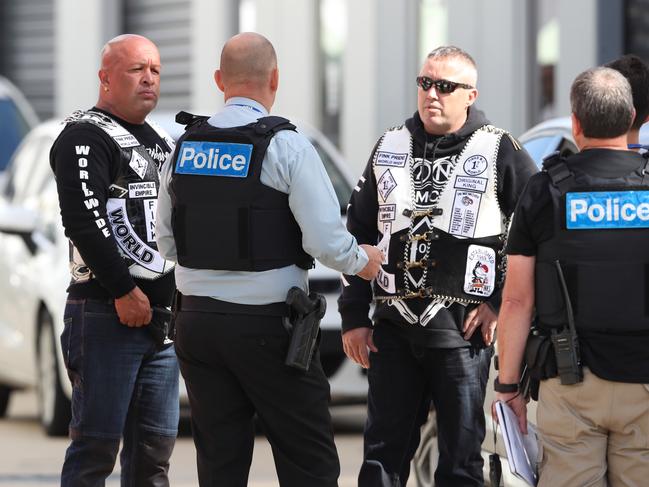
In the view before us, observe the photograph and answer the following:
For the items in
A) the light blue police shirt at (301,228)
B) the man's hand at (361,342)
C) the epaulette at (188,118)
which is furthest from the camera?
the man's hand at (361,342)

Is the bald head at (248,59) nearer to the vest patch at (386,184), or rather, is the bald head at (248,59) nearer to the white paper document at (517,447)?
the vest patch at (386,184)

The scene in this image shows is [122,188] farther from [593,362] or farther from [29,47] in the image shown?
[29,47]

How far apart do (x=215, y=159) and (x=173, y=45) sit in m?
12.5

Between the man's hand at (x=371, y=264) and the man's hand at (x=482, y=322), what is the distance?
20.6 inches

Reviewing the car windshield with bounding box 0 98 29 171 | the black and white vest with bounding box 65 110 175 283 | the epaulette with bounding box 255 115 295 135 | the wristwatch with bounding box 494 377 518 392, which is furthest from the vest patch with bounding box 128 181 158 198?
the car windshield with bounding box 0 98 29 171

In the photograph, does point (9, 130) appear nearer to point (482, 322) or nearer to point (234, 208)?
point (482, 322)

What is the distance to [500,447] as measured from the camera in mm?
6598

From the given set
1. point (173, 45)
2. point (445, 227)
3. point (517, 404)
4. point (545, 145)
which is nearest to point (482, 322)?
point (445, 227)

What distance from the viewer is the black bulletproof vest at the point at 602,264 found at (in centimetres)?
479

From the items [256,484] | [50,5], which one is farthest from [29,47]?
[256,484]

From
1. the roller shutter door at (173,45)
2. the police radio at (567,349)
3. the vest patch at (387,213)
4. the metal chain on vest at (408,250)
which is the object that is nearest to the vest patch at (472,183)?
the metal chain on vest at (408,250)

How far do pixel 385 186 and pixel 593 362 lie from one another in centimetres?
134

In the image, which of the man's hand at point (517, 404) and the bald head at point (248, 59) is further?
the bald head at point (248, 59)

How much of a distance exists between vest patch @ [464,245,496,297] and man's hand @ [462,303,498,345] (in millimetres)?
54
